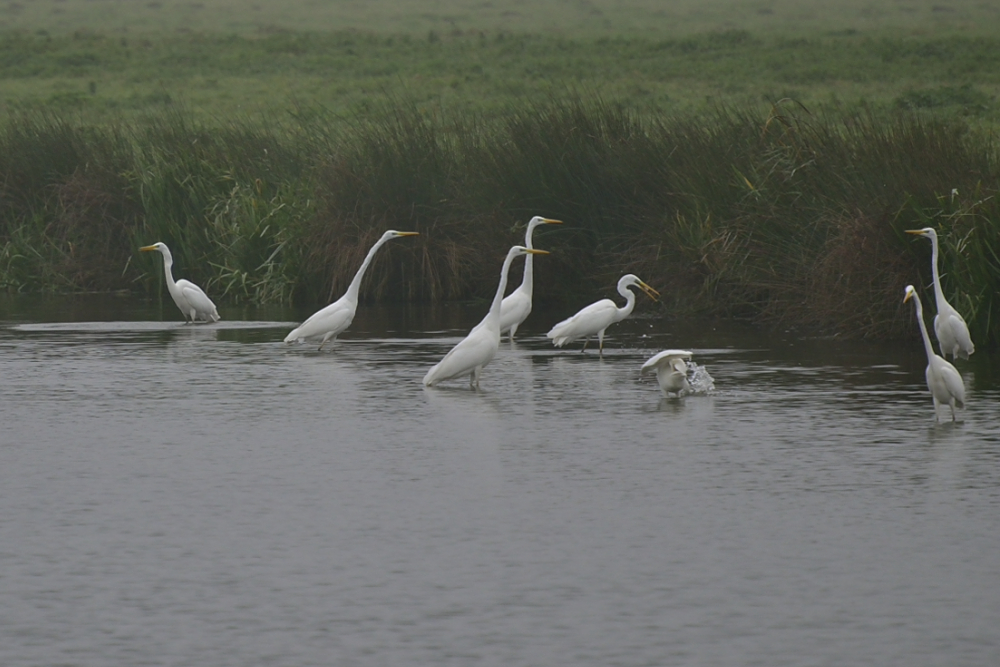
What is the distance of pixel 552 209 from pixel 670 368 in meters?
7.30

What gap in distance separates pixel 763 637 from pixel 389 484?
115 inches

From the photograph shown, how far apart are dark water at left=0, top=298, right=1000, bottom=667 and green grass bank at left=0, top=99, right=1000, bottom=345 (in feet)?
6.30

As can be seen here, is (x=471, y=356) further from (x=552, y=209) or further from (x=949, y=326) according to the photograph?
(x=552, y=209)

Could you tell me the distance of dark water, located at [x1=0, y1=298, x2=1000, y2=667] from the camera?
5355 mm

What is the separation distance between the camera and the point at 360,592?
5.89 metres

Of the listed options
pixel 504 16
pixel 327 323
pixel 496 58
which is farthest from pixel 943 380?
pixel 504 16

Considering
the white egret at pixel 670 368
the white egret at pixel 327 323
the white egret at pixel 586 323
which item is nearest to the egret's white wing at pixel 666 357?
the white egret at pixel 670 368

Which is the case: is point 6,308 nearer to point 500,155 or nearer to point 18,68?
point 500,155

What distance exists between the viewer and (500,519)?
279 inches

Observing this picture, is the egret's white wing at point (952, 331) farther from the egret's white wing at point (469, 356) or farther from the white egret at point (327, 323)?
the white egret at point (327, 323)

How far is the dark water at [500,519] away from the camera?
211 inches

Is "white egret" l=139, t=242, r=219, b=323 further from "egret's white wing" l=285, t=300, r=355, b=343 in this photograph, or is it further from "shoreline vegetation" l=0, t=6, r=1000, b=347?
"egret's white wing" l=285, t=300, r=355, b=343

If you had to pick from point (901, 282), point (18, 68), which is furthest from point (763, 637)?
point (18, 68)

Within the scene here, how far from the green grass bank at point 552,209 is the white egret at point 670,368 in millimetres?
3177
